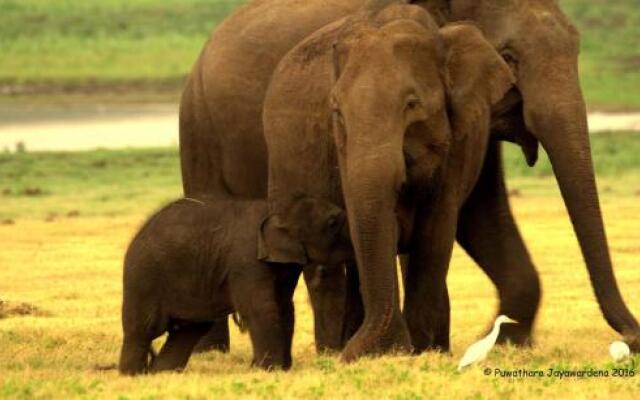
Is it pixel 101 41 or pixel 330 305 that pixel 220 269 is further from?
pixel 101 41

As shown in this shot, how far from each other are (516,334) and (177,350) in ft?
7.50

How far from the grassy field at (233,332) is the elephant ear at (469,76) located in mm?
1355

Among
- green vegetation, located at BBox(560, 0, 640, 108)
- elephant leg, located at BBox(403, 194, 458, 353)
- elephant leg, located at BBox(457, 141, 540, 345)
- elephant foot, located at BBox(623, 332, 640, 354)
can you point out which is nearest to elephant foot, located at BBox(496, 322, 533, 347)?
elephant leg, located at BBox(457, 141, 540, 345)

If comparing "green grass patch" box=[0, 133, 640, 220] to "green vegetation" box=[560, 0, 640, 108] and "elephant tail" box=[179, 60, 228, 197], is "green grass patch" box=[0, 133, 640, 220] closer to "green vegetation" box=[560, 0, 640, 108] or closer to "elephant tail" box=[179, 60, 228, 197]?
"green vegetation" box=[560, 0, 640, 108]

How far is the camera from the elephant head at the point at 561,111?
11.9 m

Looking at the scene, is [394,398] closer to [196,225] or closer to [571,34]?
[196,225]

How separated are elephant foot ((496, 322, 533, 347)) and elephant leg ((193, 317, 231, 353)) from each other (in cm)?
199

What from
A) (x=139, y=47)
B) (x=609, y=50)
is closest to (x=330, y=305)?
(x=609, y=50)

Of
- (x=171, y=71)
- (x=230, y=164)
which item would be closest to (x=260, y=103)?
(x=230, y=164)

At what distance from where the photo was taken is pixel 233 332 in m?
15.4

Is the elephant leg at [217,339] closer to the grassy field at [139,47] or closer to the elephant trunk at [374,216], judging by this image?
the elephant trunk at [374,216]

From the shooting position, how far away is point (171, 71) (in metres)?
50.8

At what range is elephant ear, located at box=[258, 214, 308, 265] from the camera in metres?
11.5

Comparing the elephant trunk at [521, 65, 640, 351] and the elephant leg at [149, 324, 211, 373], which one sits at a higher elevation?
the elephant trunk at [521, 65, 640, 351]
